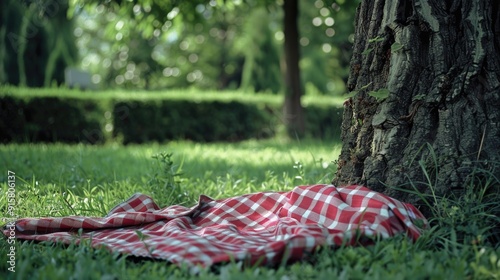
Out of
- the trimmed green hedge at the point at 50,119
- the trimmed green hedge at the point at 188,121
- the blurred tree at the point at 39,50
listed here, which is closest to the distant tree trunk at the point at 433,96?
the trimmed green hedge at the point at 50,119

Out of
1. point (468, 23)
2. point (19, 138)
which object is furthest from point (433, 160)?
point (19, 138)

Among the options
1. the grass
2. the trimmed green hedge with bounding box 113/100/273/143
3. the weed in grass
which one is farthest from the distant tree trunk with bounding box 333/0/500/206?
the trimmed green hedge with bounding box 113/100/273/143

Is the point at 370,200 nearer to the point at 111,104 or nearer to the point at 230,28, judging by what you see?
the point at 111,104

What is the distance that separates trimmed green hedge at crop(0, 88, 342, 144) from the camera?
9.07m

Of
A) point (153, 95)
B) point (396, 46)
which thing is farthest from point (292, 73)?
point (396, 46)

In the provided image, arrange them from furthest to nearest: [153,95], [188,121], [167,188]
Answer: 1. [188,121]
2. [153,95]
3. [167,188]

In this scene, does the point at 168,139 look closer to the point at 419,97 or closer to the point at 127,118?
the point at 127,118

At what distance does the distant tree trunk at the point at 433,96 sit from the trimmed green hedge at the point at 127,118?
4.88 m

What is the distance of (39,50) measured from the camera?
18.3 meters

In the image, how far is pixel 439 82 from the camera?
2.97 m

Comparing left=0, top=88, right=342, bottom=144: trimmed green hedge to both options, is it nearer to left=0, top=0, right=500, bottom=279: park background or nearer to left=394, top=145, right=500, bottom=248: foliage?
left=0, top=0, right=500, bottom=279: park background

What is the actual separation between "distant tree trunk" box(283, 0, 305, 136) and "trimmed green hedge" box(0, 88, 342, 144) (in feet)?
2.24

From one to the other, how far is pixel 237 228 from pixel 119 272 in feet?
2.87

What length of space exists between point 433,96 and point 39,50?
56.9 feet
